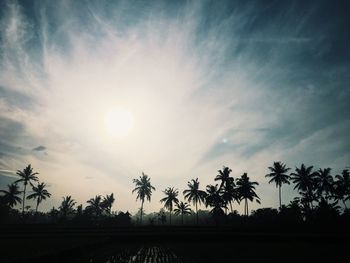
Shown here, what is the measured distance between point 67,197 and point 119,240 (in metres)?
55.4

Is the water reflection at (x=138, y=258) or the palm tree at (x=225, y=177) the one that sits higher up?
the palm tree at (x=225, y=177)

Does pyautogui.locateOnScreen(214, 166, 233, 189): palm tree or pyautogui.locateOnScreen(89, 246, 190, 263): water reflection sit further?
pyautogui.locateOnScreen(214, 166, 233, 189): palm tree

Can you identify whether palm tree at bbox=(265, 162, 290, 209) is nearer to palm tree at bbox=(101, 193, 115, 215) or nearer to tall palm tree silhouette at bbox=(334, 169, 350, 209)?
tall palm tree silhouette at bbox=(334, 169, 350, 209)

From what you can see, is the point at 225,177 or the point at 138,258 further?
the point at 225,177

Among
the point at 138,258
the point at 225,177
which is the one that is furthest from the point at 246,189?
the point at 138,258

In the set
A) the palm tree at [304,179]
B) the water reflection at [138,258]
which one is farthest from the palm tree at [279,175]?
the water reflection at [138,258]

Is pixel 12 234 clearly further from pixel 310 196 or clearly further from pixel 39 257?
pixel 310 196

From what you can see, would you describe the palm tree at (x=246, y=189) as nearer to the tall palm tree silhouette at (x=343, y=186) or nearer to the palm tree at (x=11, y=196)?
the tall palm tree silhouette at (x=343, y=186)

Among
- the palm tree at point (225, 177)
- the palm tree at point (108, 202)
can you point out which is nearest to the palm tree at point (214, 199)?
the palm tree at point (225, 177)

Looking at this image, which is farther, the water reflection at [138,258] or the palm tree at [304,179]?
the palm tree at [304,179]

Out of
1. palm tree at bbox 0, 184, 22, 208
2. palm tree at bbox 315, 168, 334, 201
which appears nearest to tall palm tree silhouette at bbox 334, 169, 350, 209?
palm tree at bbox 315, 168, 334, 201

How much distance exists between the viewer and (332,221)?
4559 cm

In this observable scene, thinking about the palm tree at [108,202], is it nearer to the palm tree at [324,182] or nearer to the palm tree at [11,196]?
the palm tree at [11,196]

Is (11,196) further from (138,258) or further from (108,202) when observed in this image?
(138,258)
